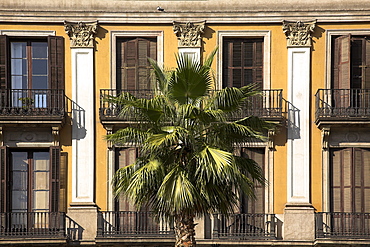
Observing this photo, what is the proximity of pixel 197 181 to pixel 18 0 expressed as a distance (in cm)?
1054

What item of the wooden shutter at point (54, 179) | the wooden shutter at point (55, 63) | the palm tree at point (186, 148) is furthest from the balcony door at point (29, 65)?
the palm tree at point (186, 148)

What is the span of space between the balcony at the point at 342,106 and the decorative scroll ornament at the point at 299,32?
A: 5.29ft

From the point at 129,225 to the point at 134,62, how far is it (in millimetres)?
5071

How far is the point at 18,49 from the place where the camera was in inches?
1111

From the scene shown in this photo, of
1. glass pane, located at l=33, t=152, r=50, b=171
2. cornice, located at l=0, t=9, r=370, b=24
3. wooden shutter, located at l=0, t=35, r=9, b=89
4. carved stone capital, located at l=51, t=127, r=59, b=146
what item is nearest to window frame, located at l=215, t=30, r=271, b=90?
cornice, located at l=0, t=9, r=370, b=24

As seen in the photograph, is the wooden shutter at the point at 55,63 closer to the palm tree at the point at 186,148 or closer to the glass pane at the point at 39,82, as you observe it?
the glass pane at the point at 39,82

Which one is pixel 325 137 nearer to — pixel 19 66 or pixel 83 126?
pixel 83 126

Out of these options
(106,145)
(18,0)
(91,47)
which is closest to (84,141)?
(106,145)

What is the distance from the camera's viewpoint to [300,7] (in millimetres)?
28000

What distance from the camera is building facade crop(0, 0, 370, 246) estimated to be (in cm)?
2723

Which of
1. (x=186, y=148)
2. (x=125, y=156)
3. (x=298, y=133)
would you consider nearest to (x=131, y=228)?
(x=125, y=156)

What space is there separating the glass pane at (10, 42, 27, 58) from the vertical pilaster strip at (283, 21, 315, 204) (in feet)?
26.9

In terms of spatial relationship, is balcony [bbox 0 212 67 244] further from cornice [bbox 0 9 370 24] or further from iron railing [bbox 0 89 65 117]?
cornice [bbox 0 9 370 24]

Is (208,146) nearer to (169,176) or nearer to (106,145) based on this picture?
(169,176)
